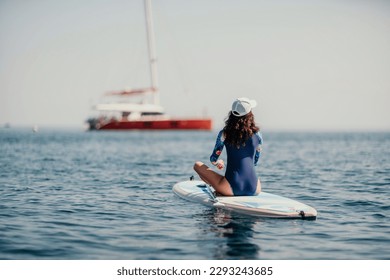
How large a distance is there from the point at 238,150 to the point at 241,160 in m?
0.20

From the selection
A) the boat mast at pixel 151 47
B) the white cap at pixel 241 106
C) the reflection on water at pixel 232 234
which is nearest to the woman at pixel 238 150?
the white cap at pixel 241 106

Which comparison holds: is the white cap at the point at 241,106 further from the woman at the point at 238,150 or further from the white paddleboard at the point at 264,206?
the white paddleboard at the point at 264,206

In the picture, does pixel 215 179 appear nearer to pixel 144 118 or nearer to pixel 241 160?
pixel 241 160

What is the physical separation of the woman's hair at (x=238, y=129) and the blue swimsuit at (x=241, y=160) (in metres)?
0.08

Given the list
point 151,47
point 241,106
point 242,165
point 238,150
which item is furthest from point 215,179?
point 151,47

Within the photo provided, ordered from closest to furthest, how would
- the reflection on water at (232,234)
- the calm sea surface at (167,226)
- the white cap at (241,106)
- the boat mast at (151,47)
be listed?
the reflection on water at (232,234)
the calm sea surface at (167,226)
the white cap at (241,106)
the boat mast at (151,47)

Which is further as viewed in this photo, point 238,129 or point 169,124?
point 169,124

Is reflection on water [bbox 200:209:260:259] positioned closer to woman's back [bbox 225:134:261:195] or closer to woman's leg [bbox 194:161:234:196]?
woman's leg [bbox 194:161:234:196]

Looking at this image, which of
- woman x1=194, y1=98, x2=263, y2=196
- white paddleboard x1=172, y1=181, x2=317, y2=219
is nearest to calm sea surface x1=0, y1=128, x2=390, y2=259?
white paddleboard x1=172, y1=181, x2=317, y2=219

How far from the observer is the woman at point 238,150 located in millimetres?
8250

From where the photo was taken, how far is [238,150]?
838 cm

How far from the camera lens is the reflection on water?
6.30 meters
